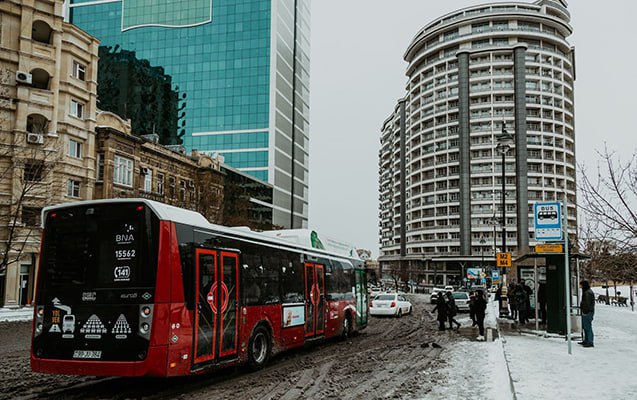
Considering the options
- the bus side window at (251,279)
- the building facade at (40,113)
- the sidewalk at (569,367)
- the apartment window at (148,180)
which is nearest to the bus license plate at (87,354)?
the bus side window at (251,279)

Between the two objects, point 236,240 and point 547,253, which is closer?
point 236,240

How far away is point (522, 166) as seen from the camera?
9700 cm

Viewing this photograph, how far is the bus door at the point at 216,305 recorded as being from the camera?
9422mm

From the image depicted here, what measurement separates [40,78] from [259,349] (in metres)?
32.8

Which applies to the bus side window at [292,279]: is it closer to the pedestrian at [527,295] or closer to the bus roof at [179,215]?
the bus roof at [179,215]

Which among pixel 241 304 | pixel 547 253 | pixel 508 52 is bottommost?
pixel 241 304

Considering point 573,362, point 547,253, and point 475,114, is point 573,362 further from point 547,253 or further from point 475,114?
point 475,114

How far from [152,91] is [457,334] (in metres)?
93.3

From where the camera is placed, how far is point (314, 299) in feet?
49.3

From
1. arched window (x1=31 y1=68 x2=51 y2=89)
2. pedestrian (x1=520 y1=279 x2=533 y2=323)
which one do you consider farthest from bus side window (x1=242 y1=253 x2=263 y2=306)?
arched window (x1=31 y1=68 x2=51 y2=89)

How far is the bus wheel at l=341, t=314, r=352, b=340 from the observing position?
1771cm

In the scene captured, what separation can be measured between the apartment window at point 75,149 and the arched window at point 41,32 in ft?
23.6

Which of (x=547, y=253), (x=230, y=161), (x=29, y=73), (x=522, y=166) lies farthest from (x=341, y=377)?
(x=522, y=166)

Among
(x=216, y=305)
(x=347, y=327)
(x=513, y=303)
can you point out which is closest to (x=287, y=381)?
(x=216, y=305)
